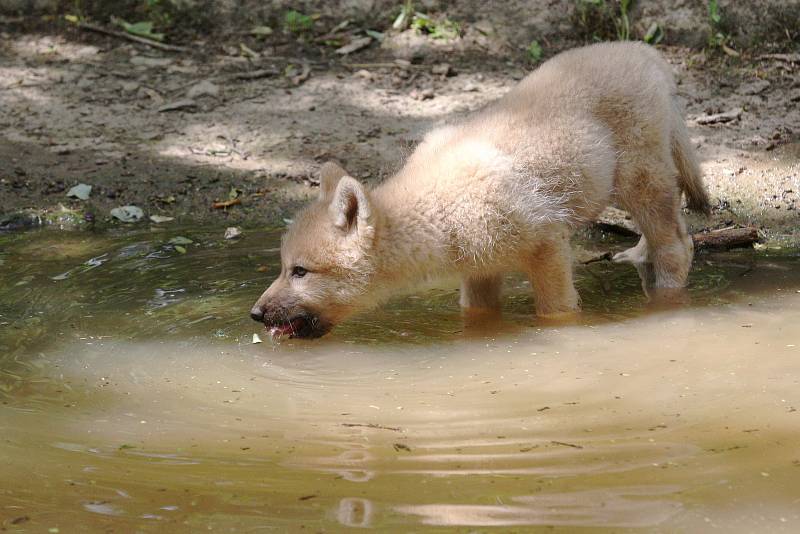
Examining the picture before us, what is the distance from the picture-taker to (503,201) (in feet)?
19.6

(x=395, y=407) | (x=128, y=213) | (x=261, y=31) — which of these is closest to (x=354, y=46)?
(x=261, y=31)

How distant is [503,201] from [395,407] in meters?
1.75

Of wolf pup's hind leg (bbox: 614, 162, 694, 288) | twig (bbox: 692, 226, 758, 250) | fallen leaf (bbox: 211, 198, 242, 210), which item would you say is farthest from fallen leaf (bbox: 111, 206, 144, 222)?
twig (bbox: 692, 226, 758, 250)

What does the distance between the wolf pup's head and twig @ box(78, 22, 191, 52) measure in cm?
560

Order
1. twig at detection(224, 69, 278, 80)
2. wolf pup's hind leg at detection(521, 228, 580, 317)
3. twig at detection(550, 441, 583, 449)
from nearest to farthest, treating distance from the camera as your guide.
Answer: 1. twig at detection(550, 441, 583, 449)
2. wolf pup's hind leg at detection(521, 228, 580, 317)
3. twig at detection(224, 69, 278, 80)

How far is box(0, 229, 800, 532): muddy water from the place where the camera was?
349cm

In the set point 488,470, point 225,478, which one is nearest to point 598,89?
point 488,470

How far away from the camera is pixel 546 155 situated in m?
6.23

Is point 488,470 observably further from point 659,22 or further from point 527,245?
point 659,22

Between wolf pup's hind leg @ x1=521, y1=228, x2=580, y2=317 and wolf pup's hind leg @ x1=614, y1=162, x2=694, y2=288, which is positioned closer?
wolf pup's hind leg @ x1=521, y1=228, x2=580, y2=317

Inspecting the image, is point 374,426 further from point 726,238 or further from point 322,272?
point 726,238

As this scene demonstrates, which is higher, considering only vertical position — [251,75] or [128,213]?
[251,75]

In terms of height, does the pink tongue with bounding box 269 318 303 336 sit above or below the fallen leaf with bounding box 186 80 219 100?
below

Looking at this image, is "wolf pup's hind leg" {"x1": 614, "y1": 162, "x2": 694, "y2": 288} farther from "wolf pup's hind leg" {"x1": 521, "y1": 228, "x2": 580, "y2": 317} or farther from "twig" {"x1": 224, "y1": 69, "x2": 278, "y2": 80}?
"twig" {"x1": 224, "y1": 69, "x2": 278, "y2": 80}
